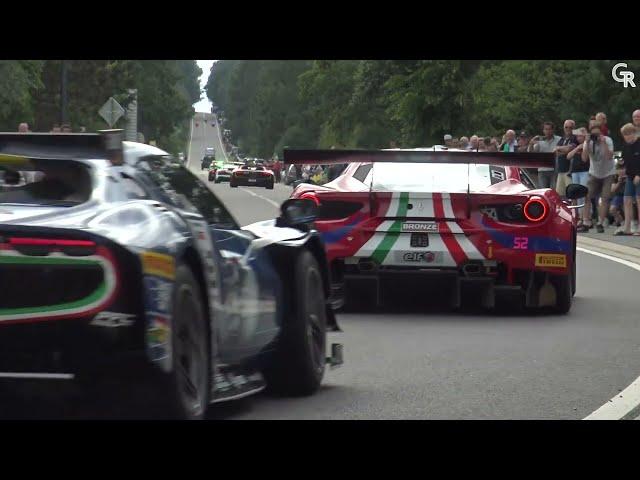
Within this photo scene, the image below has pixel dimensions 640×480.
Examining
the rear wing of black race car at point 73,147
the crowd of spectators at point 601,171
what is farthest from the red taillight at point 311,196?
the crowd of spectators at point 601,171

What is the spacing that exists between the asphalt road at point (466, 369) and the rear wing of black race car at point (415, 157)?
3.75 feet

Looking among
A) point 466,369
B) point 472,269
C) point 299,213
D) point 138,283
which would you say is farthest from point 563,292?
point 138,283

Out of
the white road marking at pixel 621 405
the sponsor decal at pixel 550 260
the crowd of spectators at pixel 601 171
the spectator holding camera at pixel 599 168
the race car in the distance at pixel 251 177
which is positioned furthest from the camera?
the race car in the distance at pixel 251 177

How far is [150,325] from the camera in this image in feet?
19.1

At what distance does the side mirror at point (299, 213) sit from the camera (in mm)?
8273

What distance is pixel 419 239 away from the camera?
480 inches

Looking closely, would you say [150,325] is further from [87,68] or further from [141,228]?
[87,68]

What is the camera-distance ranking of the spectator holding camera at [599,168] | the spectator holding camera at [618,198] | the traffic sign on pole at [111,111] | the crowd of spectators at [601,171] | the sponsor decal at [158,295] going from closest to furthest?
the sponsor decal at [158,295] → the crowd of spectators at [601,171] → the spectator holding camera at [599,168] → the spectator holding camera at [618,198] → the traffic sign on pole at [111,111]

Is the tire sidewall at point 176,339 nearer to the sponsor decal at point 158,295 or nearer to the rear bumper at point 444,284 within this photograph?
the sponsor decal at point 158,295

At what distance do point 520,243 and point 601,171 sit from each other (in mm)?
13517

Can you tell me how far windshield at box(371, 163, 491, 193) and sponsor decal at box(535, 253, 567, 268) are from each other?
66 centimetres

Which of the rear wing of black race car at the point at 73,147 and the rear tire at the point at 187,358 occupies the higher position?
the rear wing of black race car at the point at 73,147
